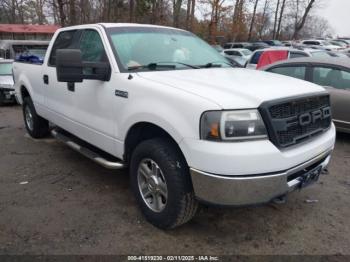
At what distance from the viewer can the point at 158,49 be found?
159 inches

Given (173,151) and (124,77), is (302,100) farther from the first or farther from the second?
(124,77)

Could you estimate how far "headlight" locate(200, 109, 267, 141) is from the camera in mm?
2707

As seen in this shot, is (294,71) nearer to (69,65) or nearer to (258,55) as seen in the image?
(69,65)

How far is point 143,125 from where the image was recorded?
341 centimetres

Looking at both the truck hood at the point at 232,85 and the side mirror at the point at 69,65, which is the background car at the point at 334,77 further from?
the side mirror at the point at 69,65

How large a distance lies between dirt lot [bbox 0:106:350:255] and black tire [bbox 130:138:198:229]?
0.21 meters

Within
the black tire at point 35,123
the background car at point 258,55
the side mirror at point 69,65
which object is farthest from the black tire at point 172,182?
the background car at point 258,55

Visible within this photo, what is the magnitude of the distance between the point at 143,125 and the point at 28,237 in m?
1.45

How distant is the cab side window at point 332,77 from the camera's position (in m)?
6.33

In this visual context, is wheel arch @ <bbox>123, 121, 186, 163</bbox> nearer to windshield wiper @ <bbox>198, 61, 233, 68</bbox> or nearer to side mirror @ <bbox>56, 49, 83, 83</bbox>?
side mirror @ <bbox>56, 49, 83, 83</bbox>

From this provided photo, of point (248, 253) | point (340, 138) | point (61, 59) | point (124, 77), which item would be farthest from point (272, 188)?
point (340, 138)

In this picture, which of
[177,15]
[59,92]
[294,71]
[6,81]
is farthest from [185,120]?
[177,15]

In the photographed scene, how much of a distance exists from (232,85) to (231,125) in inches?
19.9

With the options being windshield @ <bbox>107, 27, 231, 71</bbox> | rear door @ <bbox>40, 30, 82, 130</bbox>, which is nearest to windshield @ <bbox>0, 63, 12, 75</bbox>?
rear door @ <bbox>40, 30, 82, 130</bbox>
